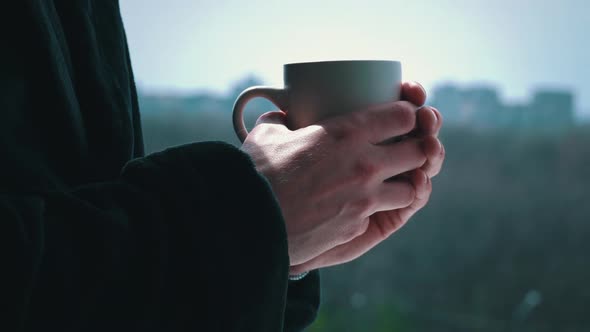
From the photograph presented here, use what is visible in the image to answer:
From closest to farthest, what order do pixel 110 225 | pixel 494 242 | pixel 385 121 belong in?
pixel 110 225 < pixel 385 121 < pixel 494 242

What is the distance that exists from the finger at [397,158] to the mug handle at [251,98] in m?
0.11

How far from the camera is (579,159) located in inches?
84.0

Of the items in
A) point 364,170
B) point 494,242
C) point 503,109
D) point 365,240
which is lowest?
point 494,242

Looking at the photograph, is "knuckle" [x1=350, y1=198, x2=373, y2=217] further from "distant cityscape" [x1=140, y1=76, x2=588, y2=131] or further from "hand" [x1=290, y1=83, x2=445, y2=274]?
"distant cityscape" [x1=140, y1=76, x2=588, y2=131]

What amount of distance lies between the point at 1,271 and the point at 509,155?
1988mm

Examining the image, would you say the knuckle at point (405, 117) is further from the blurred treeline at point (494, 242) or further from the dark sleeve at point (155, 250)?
the blurred treeline at point (494, 242)

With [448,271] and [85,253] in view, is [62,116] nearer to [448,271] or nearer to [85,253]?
[85,253]

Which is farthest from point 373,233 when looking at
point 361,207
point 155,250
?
point 155,250

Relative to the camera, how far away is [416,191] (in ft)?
1.62

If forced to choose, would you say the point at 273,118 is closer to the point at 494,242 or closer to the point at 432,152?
the point at 432,152

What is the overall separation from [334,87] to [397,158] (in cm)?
8

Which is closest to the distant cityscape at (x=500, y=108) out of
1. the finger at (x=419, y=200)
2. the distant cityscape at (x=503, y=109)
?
the distant cityscape at (x=503, y=109)

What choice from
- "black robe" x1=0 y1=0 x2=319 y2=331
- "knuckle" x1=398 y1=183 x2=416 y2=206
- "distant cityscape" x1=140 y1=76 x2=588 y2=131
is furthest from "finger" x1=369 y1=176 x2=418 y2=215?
"distant cityscape" x1=140 y1=76 x2=588 y2=131

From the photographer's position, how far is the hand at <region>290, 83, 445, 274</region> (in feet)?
1.59
